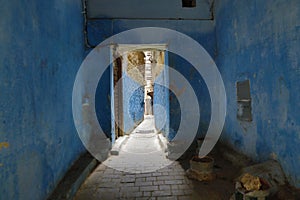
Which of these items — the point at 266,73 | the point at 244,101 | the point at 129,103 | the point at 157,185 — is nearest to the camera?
the point at 266,73

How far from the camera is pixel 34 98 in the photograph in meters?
2.39

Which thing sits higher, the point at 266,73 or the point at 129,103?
the point at 266,73

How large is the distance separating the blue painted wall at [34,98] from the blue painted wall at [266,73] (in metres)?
3.12

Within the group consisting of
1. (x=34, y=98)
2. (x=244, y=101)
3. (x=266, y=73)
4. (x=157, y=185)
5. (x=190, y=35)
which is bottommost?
(x=157, y=185)

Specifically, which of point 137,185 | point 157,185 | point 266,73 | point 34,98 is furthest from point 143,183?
point 266,73

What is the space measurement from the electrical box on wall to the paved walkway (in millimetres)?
1274

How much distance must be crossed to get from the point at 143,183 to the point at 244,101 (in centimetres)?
231

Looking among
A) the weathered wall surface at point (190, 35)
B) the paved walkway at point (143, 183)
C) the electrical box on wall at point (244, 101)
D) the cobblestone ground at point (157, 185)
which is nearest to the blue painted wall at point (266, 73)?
the electrical box on wall at point (244, 101)

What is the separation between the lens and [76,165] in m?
3.76

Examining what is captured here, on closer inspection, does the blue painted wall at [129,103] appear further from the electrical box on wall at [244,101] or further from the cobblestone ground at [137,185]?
the electrical box on wall at [244,101]

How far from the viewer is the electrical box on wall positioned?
12.0 ft

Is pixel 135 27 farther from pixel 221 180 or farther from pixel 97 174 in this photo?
pixel 221 180

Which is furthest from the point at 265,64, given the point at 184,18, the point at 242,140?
the point at 184,18

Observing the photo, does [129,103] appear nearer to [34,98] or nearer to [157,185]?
[157,185]
